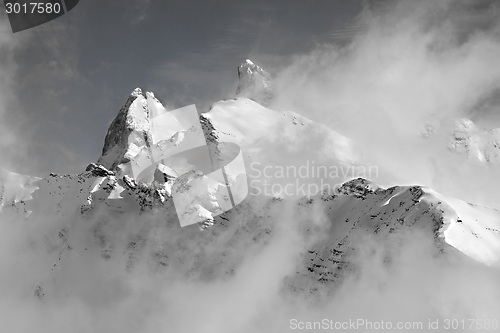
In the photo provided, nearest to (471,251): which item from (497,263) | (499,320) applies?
(497,263)

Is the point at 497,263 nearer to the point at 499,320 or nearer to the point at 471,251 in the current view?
the point at 471,251

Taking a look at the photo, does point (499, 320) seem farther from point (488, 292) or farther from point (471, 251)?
point (471, 251)

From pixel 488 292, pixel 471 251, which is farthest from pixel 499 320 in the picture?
pixel 471 251

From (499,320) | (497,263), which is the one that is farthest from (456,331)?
(497,263)

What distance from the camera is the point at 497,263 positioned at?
194625 mm

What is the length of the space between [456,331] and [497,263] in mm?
32505

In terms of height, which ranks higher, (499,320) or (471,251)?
(471,251)

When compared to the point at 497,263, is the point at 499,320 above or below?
below

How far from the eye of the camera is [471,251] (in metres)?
194

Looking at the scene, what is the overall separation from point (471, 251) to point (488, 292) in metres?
18.6

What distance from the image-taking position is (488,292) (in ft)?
643

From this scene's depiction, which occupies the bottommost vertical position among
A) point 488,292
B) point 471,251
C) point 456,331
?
point 456,331

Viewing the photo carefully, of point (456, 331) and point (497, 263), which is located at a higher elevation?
point (497, 263)

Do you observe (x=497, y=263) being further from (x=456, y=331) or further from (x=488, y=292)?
(x=456, y=331)
